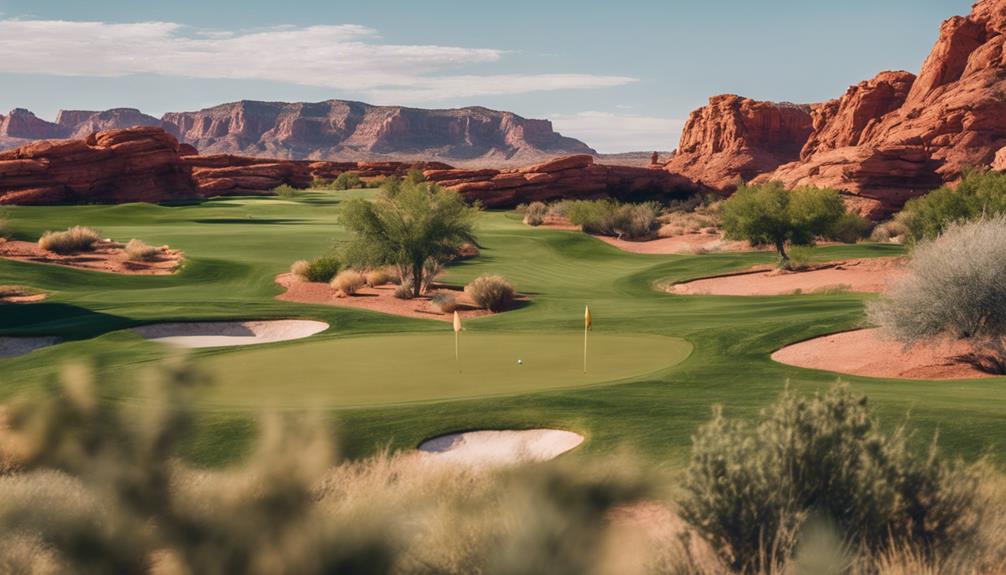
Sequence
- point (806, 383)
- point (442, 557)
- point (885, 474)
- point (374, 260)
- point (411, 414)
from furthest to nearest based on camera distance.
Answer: point (374, 260) → point (806, 383) → point (411, 414) → point (885, 474) → point (442, 557)

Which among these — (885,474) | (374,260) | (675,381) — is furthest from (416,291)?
(885,474)

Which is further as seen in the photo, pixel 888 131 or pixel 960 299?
pixel 888 131

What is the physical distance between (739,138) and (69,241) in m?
100

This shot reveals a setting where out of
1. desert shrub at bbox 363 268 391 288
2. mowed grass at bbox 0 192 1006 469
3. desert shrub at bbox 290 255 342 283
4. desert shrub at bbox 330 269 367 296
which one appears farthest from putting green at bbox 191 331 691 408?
desert shrub at bbox 290 255 342 283

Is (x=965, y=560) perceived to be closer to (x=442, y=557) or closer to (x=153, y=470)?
(x=442, y=557)

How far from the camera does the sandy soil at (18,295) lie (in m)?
31.5

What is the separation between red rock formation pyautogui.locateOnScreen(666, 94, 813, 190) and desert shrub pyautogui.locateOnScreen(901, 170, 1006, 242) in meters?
68.0

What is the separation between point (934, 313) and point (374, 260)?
2210 centimetres

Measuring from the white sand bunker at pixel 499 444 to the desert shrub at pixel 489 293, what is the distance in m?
18.8

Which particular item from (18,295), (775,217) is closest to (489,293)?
(18,295)

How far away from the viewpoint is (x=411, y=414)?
45.4 feet

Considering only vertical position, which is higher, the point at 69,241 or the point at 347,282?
the point at 69,241

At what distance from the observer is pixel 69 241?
148 ft

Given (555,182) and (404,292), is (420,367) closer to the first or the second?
(404,292)
